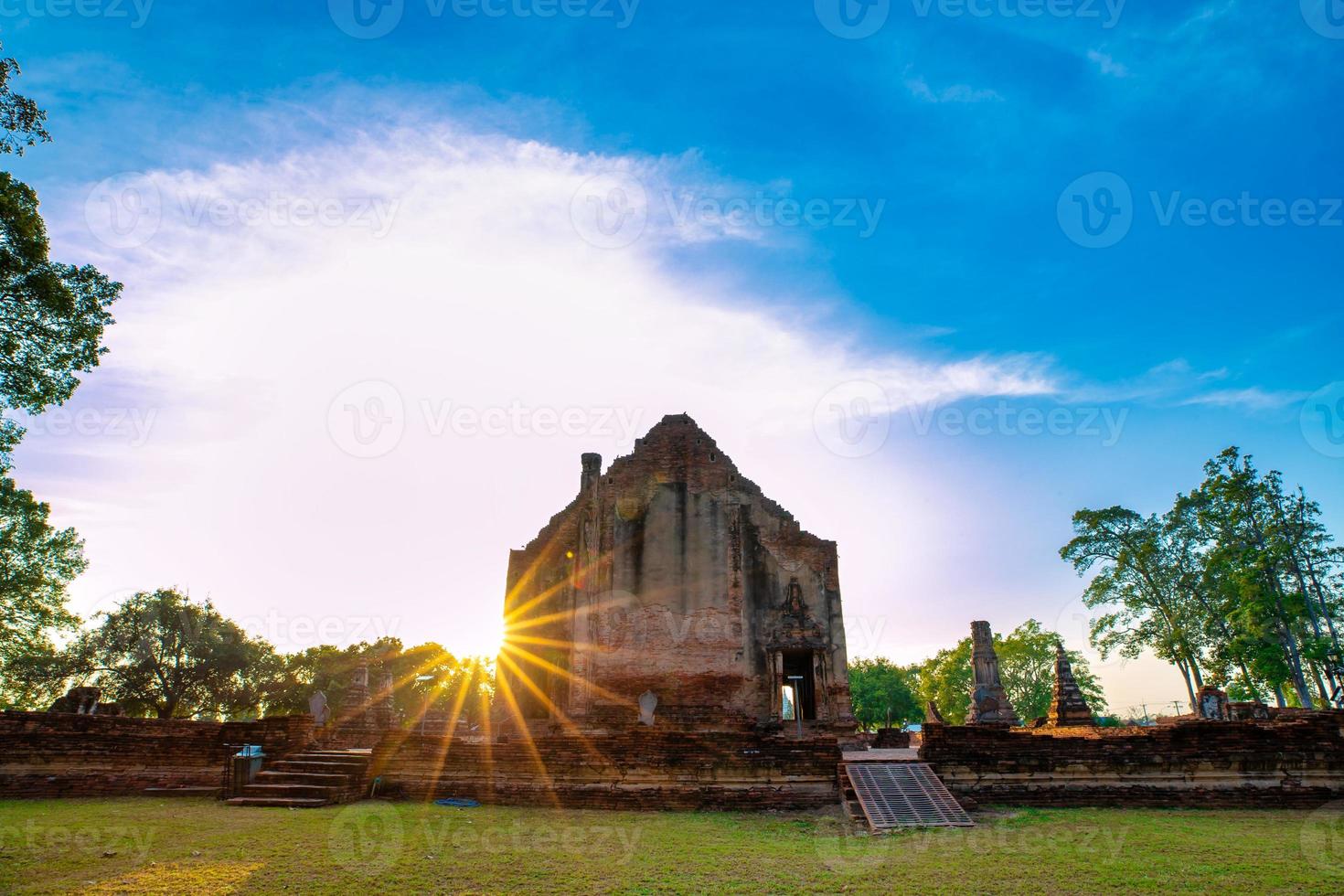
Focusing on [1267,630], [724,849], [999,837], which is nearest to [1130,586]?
[1267,630]

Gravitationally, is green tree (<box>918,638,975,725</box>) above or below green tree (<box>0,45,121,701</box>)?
below

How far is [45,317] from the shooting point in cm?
1304

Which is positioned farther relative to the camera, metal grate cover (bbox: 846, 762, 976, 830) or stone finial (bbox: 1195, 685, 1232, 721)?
stone finial (bbox: 1195, 685, 1232, 721)

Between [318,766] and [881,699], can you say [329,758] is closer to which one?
[318,766]

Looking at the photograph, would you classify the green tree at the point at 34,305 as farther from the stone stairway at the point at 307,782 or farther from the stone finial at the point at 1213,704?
the stone finial at the point at 1213,704

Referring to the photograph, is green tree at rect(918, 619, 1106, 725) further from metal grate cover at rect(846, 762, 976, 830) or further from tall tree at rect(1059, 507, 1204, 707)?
metal grate cover at rect(846, 762, 976, 830)

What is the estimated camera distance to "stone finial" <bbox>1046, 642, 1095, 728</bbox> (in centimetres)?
1870

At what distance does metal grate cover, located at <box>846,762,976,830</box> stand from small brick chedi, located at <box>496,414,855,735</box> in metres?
7.70

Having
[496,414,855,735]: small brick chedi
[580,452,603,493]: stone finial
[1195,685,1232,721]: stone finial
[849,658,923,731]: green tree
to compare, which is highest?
[580,452,603,493]: stone finial

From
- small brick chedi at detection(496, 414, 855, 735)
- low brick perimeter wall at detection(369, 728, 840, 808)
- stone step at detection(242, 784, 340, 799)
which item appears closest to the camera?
stone step at detection(242, 784, 340, 799)

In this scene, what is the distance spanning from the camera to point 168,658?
41812mm
